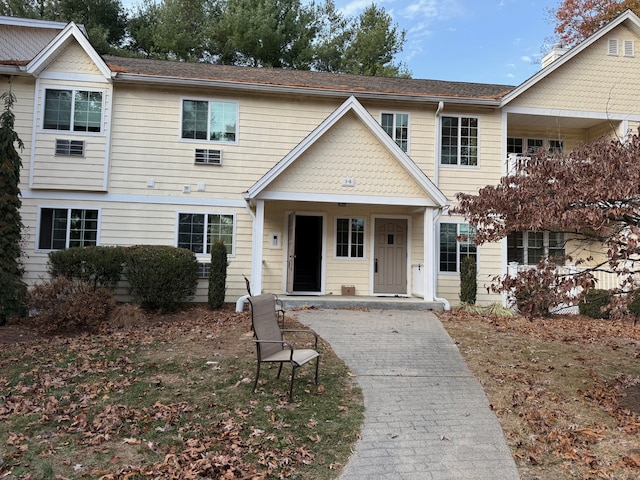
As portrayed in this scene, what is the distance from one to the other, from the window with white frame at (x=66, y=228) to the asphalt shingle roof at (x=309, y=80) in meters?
4.17

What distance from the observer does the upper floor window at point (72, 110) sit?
39.4ft

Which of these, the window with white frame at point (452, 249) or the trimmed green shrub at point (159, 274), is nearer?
the trimmed green shrub at point (159, 274)

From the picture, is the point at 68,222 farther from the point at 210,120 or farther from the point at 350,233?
the point at 350,233

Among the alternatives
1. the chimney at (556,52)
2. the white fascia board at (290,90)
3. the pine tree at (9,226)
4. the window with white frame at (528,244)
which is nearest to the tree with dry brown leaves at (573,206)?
the white fascia board at (290,90)

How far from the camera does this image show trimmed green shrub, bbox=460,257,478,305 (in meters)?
12.1

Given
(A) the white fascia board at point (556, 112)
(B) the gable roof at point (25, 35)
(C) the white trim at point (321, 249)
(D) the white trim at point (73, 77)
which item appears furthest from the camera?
(B) the gable roof at point (25, 35)

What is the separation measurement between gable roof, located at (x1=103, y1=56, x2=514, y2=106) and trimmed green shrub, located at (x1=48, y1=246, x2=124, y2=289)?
4981mm

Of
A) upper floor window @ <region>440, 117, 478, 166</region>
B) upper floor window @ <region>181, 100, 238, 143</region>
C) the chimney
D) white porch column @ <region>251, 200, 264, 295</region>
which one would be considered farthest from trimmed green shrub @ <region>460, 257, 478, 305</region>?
the chimney

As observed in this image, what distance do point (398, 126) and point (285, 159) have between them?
4.43 metres

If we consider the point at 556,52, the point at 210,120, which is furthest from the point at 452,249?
the point at 210,120

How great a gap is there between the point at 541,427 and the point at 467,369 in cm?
201

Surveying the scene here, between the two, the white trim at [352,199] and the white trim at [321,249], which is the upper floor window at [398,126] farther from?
the white trim at [321,249]

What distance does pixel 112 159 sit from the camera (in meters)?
12.2

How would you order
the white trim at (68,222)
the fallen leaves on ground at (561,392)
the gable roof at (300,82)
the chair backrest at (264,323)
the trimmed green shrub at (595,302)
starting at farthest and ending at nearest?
the gable roof at (300,82)
the trimmed green shrub at (595,302)
the white trim at (68,222)
the chair backrest at (264,323)
the fallen leaves on ground at (561,392)
